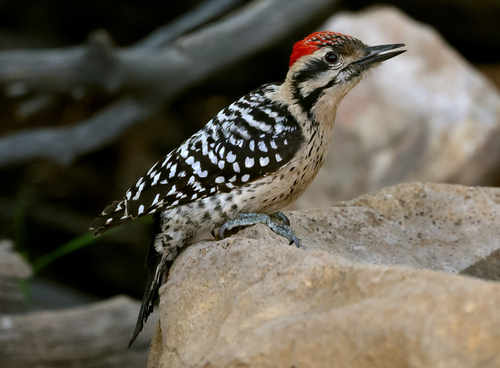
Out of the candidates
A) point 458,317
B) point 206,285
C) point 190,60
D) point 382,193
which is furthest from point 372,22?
point 458,317

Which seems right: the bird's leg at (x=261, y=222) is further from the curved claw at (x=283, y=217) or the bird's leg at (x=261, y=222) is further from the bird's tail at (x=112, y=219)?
the bird's tail at (x=112, y=219)

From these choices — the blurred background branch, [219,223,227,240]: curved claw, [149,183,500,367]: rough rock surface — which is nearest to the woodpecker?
[219,223,227,240]: curved claw

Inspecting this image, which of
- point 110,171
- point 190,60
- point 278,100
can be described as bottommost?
point 110,171

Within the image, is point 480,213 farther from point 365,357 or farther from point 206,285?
point 365,357

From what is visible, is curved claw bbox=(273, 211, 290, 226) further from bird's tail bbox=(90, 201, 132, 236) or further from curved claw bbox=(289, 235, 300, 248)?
bird's tail bbox=(90, 201, 132, 236)

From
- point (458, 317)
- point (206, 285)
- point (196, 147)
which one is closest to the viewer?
point (458, 317)

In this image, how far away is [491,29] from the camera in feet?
22.3

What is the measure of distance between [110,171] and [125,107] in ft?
6.15

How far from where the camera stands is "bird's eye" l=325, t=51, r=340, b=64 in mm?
2688

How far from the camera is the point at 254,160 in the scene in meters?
2.62

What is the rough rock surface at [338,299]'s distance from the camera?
1.47m

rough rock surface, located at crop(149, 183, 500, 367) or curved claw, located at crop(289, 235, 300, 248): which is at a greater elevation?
rough rock surface, located at crop(149, 183, 500, 367)

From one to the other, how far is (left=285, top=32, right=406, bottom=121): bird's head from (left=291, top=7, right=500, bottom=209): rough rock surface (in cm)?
253

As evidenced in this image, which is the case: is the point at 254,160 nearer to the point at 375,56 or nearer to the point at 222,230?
the point at 222,230
